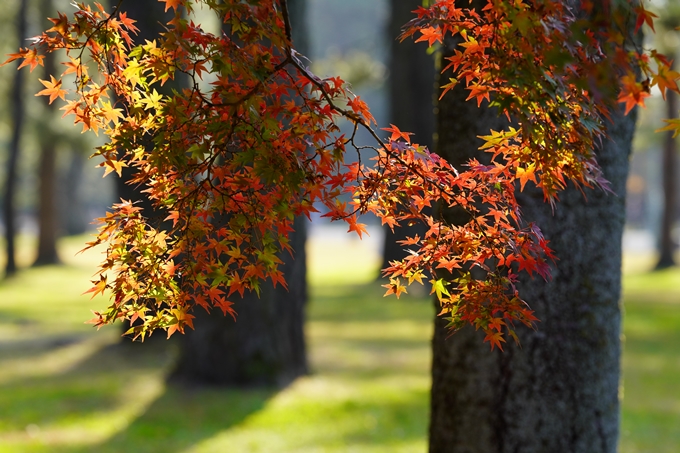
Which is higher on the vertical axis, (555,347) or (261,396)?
(555,347)

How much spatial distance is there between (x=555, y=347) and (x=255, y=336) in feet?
13.2

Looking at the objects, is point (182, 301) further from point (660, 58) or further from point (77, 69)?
point (660, 58)

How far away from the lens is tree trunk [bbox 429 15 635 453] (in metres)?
3.80

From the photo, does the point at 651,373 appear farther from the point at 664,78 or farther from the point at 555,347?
the point at 664,78

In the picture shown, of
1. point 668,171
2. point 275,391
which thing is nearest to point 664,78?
point 275,391

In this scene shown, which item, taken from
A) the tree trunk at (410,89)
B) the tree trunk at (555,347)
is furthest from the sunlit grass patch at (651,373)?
the tree trunk at (410,89)

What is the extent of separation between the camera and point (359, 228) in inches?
105

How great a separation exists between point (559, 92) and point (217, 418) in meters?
5.07

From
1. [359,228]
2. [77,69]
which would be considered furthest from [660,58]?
[77,69]

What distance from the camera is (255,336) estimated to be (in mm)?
7316

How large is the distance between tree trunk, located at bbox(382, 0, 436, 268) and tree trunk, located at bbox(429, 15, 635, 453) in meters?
10.3

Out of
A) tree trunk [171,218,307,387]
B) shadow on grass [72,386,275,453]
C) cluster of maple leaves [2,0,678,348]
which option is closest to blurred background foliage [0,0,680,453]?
shadow on grass [72,386,275,453]

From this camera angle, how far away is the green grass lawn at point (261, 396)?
616 centimetres

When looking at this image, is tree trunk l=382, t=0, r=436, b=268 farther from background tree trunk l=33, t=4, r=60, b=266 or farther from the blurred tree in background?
background tree trunk l=33, t=4, r=60, b=266
